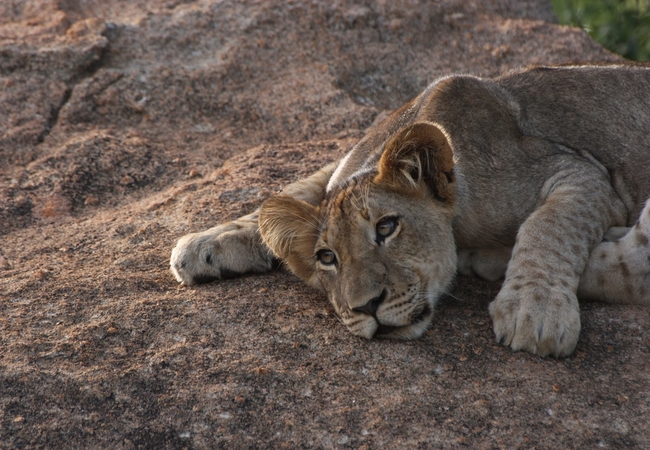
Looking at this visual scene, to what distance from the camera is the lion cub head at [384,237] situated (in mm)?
3572

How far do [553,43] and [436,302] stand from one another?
4287mm

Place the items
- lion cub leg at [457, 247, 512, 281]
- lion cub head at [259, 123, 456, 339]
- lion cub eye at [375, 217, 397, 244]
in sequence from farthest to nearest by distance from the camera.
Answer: lion cub leg at [457, 247, 512, 281]
lion cub eye at [375, 217, 397, 244]
lion cub head at [259, 123, 456, 339]

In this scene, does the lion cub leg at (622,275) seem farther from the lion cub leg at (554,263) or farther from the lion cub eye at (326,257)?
the lion cub eye at (326,257)

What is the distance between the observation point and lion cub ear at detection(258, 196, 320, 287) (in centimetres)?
399

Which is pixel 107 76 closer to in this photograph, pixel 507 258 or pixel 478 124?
pixel 478 124

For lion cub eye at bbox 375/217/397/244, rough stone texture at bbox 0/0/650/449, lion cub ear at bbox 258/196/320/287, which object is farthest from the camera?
lion cub ear at bbox 258/196/320/287

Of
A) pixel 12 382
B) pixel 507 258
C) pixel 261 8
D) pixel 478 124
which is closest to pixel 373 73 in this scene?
pixel 261 8

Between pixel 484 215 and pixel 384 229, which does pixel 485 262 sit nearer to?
pixel 484 215

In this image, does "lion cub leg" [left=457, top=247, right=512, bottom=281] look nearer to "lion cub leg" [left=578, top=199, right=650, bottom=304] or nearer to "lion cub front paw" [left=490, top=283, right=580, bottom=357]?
"lion cub leg" [left=578, top=199, right=650, bottom=304]

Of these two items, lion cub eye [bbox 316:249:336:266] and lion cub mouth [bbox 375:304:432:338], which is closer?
lion cub mouth [bbox 375:304:432:338]

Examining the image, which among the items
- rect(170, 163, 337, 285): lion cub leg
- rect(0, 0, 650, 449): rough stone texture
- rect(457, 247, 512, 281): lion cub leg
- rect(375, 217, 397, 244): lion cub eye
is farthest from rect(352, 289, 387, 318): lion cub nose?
rect(170, 163, 337, 285): lion cub leg

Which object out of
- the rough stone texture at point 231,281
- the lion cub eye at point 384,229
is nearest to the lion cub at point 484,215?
the lion cub eye at point 384,229

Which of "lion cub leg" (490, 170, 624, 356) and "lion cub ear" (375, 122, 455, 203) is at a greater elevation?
"lion cub ear" (375, 122, 455, 203)

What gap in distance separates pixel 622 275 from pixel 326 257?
1447mm
